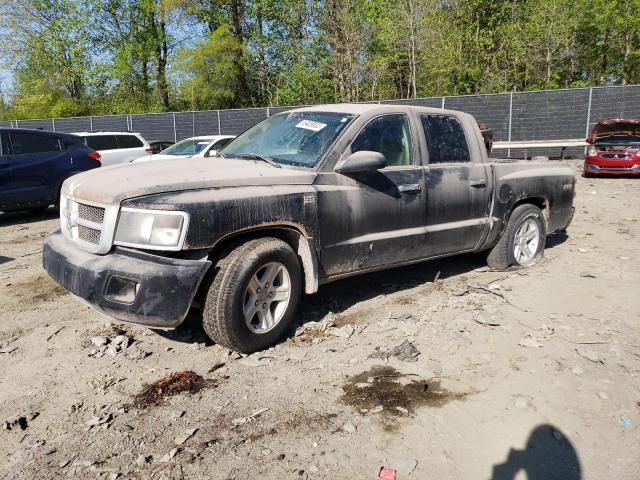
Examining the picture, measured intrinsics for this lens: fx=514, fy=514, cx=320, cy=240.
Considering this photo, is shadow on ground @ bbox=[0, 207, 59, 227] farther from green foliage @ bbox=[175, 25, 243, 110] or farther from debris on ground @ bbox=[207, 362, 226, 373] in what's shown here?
green foliage @ bbox=[175, 25, 243, 110]

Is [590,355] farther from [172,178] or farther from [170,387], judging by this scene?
[172,178]

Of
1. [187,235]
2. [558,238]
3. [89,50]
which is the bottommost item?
[558,238]

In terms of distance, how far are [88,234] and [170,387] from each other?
3.92 ft

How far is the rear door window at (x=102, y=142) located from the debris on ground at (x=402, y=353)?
1161 centimetres

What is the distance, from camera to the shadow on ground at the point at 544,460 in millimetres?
2449

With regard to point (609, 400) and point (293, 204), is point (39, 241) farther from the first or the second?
point (609, 400)

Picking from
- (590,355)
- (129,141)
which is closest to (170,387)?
(590,355)

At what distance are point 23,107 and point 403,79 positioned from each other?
83.7 ft

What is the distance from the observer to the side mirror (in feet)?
12.9

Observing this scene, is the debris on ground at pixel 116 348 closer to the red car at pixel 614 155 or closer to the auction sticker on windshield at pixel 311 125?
the auction sticker on windshield at pixel 311 125

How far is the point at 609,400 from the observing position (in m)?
3.10

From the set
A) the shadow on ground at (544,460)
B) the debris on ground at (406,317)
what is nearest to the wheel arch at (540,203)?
the debris on ground at (406,317)

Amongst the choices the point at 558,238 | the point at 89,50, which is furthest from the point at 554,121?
the point at 89,50

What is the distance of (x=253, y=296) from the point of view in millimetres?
3619
